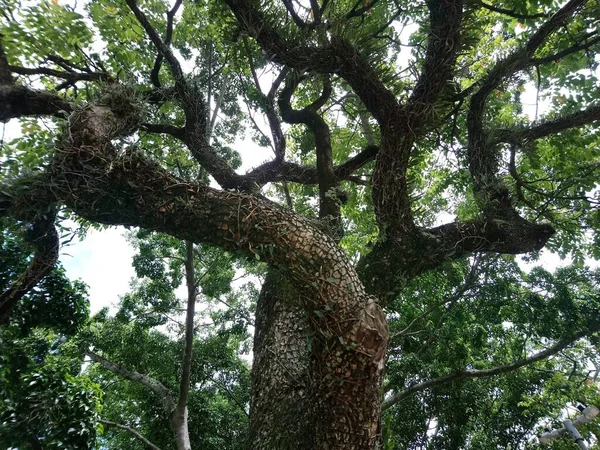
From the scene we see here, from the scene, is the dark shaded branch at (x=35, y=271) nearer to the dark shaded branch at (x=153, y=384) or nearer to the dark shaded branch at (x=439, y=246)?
the dark shaded branch at (x=439, y=246)

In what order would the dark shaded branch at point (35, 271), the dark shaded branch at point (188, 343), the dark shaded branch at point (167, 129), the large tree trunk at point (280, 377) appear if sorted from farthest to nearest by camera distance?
the dark shaded branch at point (188, 343) < the dark shaded branch at point (167, 129) < the dark shaded branch at point (35, 271) < the large tree trunk at point (280, 377)

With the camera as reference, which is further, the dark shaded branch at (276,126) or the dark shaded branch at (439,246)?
the dark shaded branch at (276,126)

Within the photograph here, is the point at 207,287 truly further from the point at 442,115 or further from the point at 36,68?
the point at 442,115

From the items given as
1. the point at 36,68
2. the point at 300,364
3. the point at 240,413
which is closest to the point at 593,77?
the point at 300,364

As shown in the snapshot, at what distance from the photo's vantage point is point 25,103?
118 inches

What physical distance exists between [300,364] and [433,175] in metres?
5.12

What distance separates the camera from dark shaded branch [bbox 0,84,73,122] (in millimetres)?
2875

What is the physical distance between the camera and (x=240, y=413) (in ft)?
28.2

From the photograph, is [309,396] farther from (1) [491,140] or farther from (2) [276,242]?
(1) [491,140]

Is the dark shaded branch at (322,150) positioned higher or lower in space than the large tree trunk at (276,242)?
higher

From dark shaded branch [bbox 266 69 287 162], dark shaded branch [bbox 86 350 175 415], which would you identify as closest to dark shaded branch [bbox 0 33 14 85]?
dark shaded branch [bbox 266 69 287 162]

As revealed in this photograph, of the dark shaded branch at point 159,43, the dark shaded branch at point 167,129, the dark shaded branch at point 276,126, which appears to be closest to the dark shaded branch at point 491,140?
the dark shaded branch at point 276,126

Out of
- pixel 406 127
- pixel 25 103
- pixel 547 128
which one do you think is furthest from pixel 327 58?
pixel 25 103

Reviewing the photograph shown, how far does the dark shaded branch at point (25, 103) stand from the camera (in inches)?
113
